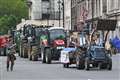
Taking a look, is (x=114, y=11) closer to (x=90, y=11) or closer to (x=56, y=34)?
(x=90, y=11)

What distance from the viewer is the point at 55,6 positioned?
13862 centimetres

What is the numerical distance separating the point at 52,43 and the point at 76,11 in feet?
169

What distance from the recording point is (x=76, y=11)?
94.3 meters

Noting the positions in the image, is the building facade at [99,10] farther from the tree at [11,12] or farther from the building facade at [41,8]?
the tree at [11,12]

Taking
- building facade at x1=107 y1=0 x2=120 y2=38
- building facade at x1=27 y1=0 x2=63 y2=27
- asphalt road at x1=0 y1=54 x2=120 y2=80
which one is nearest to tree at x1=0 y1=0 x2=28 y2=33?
building facade at x1=27 y1=0 x2=63 y2=27

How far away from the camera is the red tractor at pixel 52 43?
140 ft

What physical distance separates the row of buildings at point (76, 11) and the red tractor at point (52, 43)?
2.77 metres

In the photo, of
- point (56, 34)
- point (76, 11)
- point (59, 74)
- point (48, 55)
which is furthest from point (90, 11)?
point (59, 74)

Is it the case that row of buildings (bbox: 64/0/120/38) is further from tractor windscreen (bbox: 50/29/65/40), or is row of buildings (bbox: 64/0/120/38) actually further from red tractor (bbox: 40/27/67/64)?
red tractor (bbox: 40/27/67/64)

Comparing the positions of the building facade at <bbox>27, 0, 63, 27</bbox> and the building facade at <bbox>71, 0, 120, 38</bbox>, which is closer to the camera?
the building facade at <bbox>71, 0, 120, 38</bbox>

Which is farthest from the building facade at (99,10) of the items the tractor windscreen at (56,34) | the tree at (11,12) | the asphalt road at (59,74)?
the tree at (11,12)

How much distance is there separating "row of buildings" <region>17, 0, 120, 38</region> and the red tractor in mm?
2772

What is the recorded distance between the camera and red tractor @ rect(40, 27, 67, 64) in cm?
4255

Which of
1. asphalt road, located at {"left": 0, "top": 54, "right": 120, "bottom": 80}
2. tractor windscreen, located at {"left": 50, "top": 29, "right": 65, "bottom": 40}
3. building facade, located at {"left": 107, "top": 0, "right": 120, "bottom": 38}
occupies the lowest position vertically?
asphalt road, located at {"left": 0, "top": 54, "right": 120, "bottom": 80}
